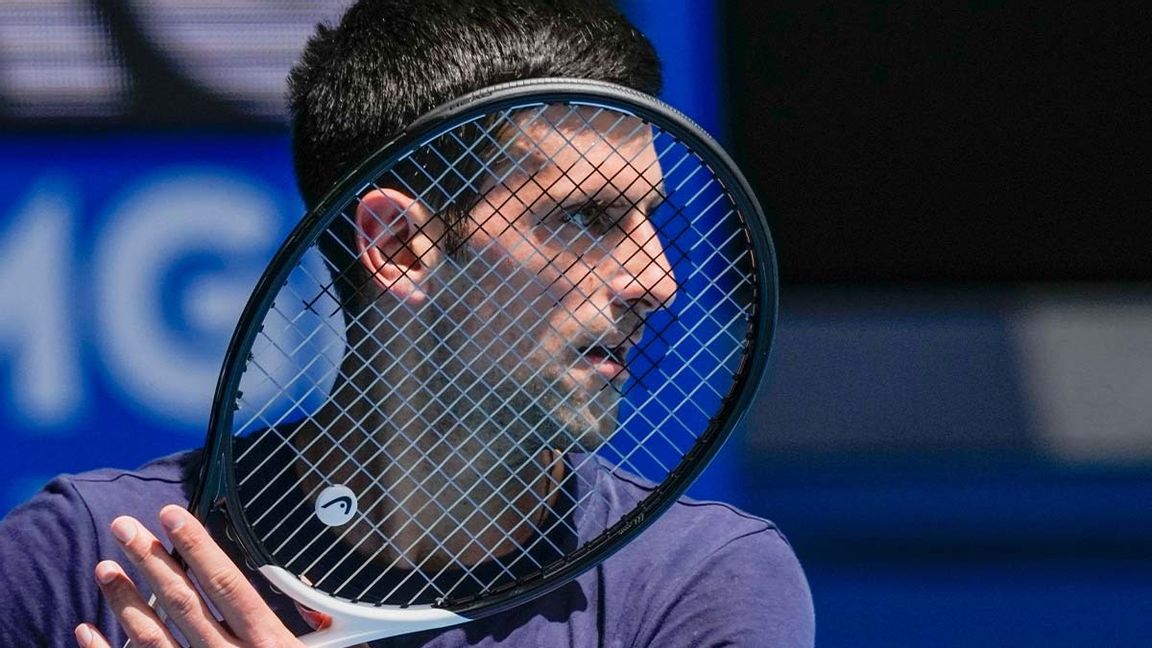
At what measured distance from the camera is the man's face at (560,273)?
1121 mm

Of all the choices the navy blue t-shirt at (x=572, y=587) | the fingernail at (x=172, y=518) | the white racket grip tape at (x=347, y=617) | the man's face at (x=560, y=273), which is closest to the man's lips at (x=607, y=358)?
the man's face at (x=560, y=273)

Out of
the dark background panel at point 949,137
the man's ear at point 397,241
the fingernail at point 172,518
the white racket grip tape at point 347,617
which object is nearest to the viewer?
the fingernail at point 172,518

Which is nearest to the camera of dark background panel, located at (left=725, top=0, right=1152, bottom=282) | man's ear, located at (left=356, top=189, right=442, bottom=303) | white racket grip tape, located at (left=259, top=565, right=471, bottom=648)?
white racket grip tape, located at (left=259, top=565, right=471, bottom=648)

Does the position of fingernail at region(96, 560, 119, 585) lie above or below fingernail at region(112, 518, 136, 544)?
below

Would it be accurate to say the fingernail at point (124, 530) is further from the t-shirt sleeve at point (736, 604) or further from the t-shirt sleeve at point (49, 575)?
the t-shirt sleeve at point (736, 604)

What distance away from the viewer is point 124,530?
91cm

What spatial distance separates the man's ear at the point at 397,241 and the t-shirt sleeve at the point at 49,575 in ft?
0.99

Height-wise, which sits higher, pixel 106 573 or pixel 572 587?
pixel 106 573

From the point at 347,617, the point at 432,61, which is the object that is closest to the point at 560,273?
the point at 432,61

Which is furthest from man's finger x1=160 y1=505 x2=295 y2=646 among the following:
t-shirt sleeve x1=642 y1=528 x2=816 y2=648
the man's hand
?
t-shirt sleeve x1=642 y1=528 x2=816 y2=648

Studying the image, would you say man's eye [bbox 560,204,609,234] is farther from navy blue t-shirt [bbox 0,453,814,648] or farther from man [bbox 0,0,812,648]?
navy blue t-shirt [bbox 0,453,814,648]

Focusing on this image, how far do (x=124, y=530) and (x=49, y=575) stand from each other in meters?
0.26

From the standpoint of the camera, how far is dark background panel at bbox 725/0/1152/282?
1.97 m

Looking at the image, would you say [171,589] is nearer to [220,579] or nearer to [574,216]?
[220,579]
